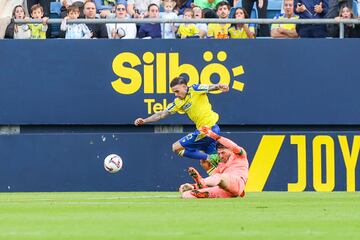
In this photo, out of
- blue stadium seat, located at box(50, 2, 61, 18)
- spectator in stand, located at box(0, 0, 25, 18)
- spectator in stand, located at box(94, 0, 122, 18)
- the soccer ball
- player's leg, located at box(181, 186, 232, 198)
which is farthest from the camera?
blue stadium seat, located at box(50, 2, 61, 18)

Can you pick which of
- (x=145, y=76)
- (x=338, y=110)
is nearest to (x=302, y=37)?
(x=338, y=110)

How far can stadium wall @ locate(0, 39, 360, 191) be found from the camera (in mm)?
20578

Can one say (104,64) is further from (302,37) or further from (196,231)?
(196,231)

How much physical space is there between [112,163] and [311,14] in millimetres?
4940

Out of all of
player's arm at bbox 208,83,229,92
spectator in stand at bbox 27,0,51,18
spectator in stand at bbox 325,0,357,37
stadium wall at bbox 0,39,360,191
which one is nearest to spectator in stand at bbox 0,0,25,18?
stadium wall at bbox 0,39,360,191

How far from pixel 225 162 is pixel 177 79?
9.11ft

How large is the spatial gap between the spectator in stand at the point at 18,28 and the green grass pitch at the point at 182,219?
5764 millimetres

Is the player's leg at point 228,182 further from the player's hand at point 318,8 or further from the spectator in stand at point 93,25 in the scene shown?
the player's hand at point 318,8

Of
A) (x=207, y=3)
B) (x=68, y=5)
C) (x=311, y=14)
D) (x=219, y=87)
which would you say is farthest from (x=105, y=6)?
(x=219, y=87)

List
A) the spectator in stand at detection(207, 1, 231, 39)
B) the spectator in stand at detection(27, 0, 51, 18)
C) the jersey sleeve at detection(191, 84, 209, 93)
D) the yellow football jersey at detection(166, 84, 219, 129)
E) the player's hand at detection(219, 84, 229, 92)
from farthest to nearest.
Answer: the spectator in stand at detection(27, 0, 51, 18)
the spectator in stand at detection(207, 1, 231, 39)
the yellow football jersey at detection(166, 84, 219, 129)
the jersey sleeve at detection(191, 84, 209, 93)
the player's hand at detection(219, 84, 229, 92)

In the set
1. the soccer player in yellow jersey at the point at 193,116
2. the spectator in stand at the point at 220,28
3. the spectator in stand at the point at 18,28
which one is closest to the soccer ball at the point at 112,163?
the soccer player in yellow jersey at the point at 193,116

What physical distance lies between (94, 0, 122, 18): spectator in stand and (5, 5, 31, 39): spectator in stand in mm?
1409

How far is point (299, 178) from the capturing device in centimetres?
2072

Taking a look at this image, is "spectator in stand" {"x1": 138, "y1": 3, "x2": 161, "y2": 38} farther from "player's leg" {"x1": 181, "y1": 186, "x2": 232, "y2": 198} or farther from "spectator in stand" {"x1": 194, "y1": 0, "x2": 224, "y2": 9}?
"player's leg" {"x1": 181, "y1": 186, "x2": 232, "y2": 198}
